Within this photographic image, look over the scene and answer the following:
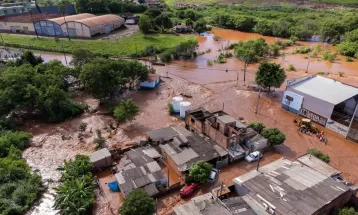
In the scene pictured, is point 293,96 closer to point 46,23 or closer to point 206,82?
point 206,82

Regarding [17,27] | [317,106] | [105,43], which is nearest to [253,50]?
[317,106]

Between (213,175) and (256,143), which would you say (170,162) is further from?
(256,143)

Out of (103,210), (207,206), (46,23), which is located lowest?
(103,210)

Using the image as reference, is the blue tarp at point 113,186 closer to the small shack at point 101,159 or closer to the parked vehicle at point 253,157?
the small shack at point 101,159

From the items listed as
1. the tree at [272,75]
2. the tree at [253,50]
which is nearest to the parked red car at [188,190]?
the tree at [272,75]

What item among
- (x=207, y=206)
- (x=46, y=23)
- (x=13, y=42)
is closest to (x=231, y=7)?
(x=46, y=23)

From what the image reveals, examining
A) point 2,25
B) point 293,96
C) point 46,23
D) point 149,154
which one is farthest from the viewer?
point 2,25

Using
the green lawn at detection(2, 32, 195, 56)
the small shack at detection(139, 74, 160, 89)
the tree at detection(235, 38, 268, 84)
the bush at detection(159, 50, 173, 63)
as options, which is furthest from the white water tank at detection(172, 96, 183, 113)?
the green lawn at detection(2, 32, 195, 56)
